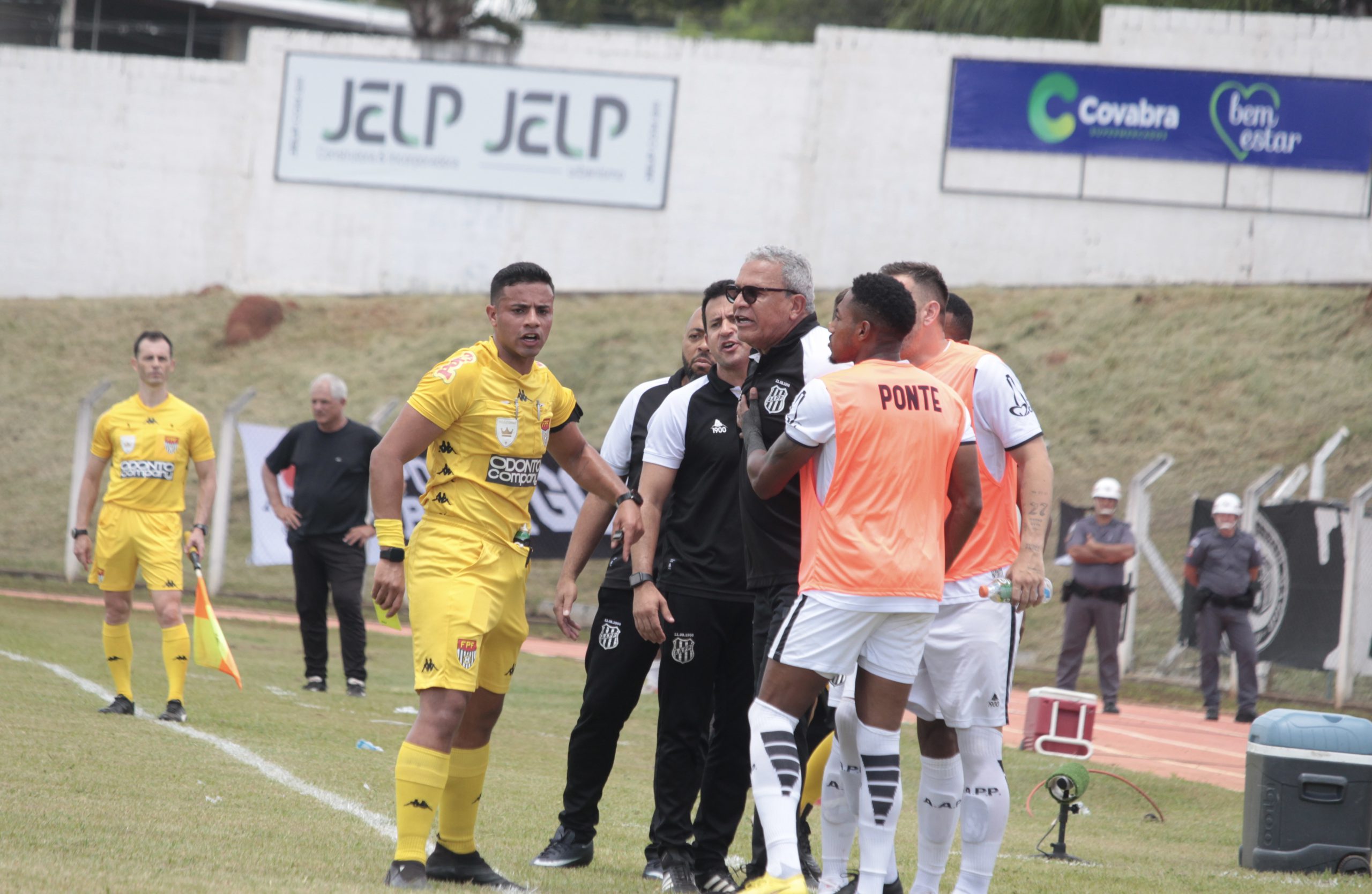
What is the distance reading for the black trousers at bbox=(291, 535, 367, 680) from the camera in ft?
38.3

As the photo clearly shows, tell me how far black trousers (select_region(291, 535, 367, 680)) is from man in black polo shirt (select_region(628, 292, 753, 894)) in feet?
20.9

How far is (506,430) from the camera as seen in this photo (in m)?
5.31

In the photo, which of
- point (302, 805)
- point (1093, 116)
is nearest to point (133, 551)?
point (302, 805)

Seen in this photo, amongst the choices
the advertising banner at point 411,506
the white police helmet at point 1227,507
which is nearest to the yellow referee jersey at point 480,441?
the white police helmet at point 1227,507

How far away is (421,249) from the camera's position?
92.6 feet

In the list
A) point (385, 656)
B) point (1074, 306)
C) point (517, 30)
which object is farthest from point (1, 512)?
point (1074, 306)

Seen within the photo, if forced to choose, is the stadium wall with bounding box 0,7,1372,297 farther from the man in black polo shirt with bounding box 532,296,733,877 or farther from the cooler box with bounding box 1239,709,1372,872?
the man in black polo shirt with bounding box 532,296,733,877

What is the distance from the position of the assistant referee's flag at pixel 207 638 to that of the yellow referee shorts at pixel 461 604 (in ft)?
13.4

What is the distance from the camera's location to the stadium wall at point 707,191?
25016 mm

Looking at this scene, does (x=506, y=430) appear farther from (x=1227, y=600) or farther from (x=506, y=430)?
(x=1227, y=600)

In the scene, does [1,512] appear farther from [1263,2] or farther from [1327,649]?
[1263,2]

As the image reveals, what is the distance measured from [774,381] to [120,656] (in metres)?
5.68

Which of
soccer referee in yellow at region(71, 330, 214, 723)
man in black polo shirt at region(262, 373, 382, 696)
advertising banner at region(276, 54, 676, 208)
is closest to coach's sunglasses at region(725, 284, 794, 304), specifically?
soccer referee in yellow at region(71, 330, 214, 723)

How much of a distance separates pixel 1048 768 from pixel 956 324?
543cm
